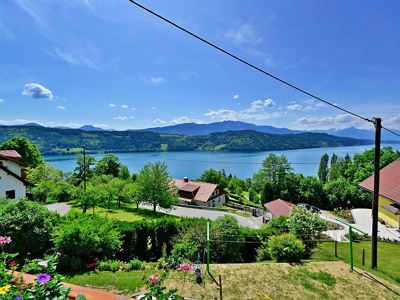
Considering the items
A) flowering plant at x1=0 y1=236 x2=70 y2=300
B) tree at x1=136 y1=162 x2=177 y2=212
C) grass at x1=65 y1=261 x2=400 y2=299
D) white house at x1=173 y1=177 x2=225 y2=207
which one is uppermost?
flowering plant at x1=0 y1=236 x2=70 y2=300

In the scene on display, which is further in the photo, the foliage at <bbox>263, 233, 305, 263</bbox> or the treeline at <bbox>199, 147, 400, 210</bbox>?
the treeline at <bbox>199, 147, 400, 210</bbox>

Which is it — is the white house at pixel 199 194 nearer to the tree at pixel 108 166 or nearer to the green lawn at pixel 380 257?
the tree at pixel 108 166

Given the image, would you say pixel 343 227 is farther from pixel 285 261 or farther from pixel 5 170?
pixel 5 170

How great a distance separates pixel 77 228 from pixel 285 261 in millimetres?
Result: 8070

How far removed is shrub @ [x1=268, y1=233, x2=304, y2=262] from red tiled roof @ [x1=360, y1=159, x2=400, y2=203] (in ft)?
33.2

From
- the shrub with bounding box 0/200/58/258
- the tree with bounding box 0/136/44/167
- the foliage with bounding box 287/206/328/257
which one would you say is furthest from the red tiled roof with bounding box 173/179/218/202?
the shrub with bounding box 0/200/58/258

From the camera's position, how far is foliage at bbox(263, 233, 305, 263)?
9.48 metres

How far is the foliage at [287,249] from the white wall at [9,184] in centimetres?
2246

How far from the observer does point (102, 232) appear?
386 inches

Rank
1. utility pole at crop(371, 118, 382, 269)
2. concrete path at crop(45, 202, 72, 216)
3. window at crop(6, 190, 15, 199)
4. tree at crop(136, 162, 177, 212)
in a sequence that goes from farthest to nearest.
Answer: tree at crop(136, 162, 177, 212)
concrete path at crop(45, 202, 72, 216)
window at crop(6, 190, 15, 199)
utility pole at crop(371, 118, 382, 269)


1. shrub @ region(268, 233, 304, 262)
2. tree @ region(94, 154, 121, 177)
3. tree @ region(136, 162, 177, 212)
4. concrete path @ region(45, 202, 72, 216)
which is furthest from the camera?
tree @ region(94, 154, 121, 177)

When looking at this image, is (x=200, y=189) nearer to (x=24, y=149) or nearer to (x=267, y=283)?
(x=24, y=149)

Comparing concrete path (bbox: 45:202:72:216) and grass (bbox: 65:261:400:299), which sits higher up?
grass (bbox: 65:261:400:299)

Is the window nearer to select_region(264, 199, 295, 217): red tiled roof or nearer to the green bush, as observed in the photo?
the green bush
